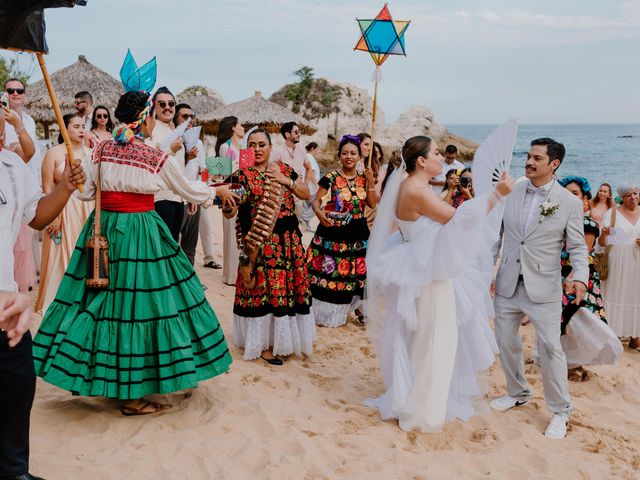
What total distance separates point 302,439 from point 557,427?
1.86 m

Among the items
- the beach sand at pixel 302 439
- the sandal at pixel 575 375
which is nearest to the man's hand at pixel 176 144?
the beach sand at pixel 302 439

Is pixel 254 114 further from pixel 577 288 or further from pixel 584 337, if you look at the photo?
pixel 577 288

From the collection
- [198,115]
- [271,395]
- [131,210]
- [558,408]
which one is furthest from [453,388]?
[198,115]

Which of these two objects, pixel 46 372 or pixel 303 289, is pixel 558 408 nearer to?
pixel 303 289

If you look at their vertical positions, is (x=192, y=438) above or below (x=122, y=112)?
below

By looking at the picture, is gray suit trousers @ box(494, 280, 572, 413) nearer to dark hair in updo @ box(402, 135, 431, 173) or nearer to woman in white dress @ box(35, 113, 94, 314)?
dark hair in updo @ box(402, 135, 431, 173)

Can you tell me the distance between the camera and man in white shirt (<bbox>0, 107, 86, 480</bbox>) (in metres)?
2.75

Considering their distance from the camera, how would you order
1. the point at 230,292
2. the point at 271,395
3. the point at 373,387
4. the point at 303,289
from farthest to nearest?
the point at 230,292 < the point at 303,289 < the point at 373,387 < the point at 271,395

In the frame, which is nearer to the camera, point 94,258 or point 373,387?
point 94,258

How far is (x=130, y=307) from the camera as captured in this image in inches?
161

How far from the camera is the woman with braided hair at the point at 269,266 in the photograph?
17.8ft

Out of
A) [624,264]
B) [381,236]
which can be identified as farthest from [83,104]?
[624,264]

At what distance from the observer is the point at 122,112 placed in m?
4.27

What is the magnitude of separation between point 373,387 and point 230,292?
324 cm
